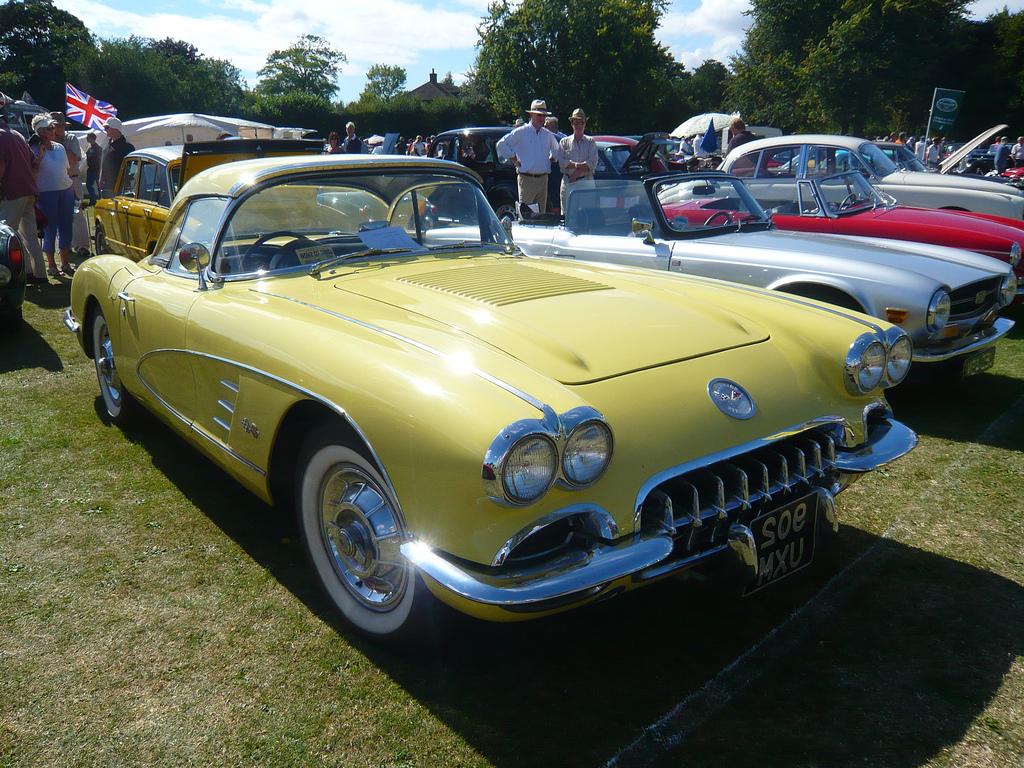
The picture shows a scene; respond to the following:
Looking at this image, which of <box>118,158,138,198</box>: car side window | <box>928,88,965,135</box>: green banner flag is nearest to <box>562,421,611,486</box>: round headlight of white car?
<box>118,158,138,198</box>: car side window

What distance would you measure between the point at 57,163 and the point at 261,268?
686cm

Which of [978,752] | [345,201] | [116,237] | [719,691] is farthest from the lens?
[116,237]

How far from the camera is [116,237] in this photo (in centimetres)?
849

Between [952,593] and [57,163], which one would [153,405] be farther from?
[57,163]

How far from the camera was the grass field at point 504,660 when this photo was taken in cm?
208

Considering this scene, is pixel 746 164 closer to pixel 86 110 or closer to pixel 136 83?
pixel 86 110

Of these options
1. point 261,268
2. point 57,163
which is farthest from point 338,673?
point 57,163

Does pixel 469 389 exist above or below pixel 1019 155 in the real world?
below

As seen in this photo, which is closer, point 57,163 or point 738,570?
point 738,570

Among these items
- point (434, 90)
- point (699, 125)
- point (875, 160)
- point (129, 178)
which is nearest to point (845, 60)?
point (699, 125)

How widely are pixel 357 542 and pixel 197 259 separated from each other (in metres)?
1.56

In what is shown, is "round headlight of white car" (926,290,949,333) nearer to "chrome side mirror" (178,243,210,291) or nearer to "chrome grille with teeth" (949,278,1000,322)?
"chrome grille with teeth" (949,278,1000,322)

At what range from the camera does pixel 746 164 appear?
8.18 m

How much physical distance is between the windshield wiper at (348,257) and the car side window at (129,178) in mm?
5963
